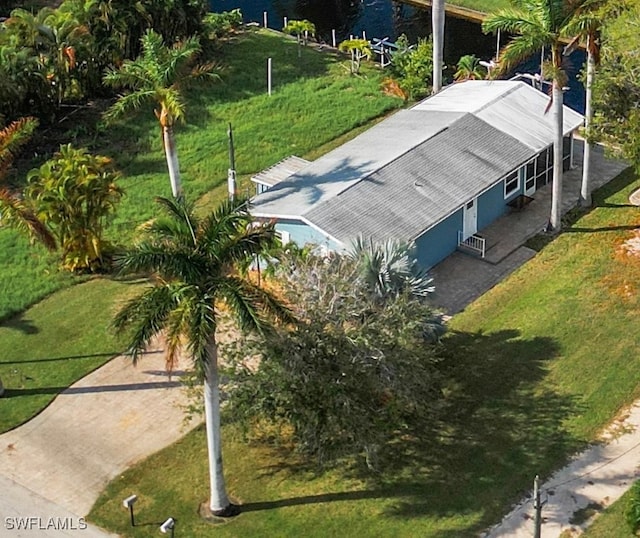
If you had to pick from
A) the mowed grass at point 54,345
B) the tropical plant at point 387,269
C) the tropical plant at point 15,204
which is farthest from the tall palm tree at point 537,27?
the tropical plant at point 15,204

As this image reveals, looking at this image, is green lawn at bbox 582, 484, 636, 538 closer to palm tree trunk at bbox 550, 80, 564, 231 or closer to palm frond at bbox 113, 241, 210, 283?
palm frond at bbox 113, 241, 210, 283

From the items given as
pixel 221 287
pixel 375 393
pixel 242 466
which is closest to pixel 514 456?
pixel 375 393

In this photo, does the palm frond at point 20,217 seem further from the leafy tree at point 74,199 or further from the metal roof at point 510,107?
the metal roof at point 510,107

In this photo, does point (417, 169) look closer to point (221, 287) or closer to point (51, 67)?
point (221, 287)

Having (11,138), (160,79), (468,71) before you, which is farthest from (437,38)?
(11,138)

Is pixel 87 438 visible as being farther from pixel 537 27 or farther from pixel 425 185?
pixel 537 27

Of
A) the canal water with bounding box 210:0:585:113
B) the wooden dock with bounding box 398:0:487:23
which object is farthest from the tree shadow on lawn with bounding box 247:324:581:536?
the wooden dock with bounding box 398:0:487:23
